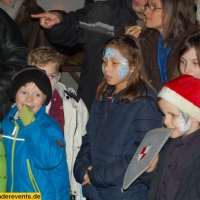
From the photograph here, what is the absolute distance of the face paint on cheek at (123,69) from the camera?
3.14 m

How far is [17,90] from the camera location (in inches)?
129

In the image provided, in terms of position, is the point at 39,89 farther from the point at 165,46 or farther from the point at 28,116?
the point at 165,46

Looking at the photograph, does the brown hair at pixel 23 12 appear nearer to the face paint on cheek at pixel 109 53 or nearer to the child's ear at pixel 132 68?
the face paint on cheek at pixel 109 53

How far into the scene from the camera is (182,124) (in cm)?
259

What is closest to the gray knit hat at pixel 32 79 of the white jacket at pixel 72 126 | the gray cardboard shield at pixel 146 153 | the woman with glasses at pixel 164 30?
the white jacket at pixel 72 126

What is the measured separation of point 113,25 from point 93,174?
1.31 meters

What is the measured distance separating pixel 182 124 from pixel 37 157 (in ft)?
3.34

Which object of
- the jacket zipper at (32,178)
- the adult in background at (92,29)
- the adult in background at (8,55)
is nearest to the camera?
the jacket zipper at (32,178)

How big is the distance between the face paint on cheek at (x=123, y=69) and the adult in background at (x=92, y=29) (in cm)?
59

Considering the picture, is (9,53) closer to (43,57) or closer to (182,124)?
(43,57)

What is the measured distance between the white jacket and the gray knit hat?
0.28m

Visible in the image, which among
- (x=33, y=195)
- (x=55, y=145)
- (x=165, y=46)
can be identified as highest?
(x=165, y=46)

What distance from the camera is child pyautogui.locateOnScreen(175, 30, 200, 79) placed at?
290 cm

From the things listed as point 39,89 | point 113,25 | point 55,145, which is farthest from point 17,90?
point 113,25
